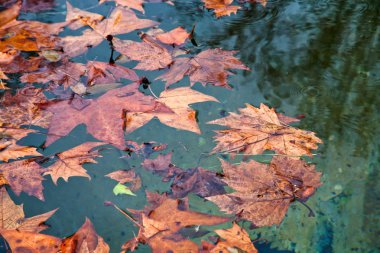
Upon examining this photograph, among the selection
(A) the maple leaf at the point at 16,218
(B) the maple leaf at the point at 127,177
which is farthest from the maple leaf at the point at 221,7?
(A) the maple leaf at the point at 16,218

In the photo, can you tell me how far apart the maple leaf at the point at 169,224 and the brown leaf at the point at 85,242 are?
7 cm

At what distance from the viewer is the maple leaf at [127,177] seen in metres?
1.34

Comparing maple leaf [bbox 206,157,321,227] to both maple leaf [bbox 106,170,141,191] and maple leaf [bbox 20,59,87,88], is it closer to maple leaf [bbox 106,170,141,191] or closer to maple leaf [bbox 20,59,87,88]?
maple leaf [bbox 106,170,141,191]

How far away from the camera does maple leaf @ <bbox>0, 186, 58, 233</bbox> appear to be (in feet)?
3.92

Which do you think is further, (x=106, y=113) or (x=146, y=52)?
(x=146, y=52)

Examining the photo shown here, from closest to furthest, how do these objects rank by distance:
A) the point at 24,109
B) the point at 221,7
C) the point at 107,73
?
the point at 24,109 < the point at 107,73 < the point at 221,7

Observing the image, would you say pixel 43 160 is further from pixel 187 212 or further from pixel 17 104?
pixel 187 212

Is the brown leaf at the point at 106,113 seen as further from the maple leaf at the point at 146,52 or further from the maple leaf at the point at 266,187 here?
the maple leaf at the point at 266,187

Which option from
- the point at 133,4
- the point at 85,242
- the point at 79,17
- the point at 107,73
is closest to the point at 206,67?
the point at 107,73

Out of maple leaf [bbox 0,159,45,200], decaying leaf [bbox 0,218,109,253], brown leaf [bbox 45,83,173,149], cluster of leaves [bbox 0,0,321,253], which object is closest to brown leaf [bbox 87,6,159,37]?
cluster of leaves [bbox 0,0,321,253]

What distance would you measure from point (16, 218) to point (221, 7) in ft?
5.29

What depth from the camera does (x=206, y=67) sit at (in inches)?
70.4

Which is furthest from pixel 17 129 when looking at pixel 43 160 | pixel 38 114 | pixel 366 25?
pixel 366 25

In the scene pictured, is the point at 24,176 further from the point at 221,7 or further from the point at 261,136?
the point at 221,7
